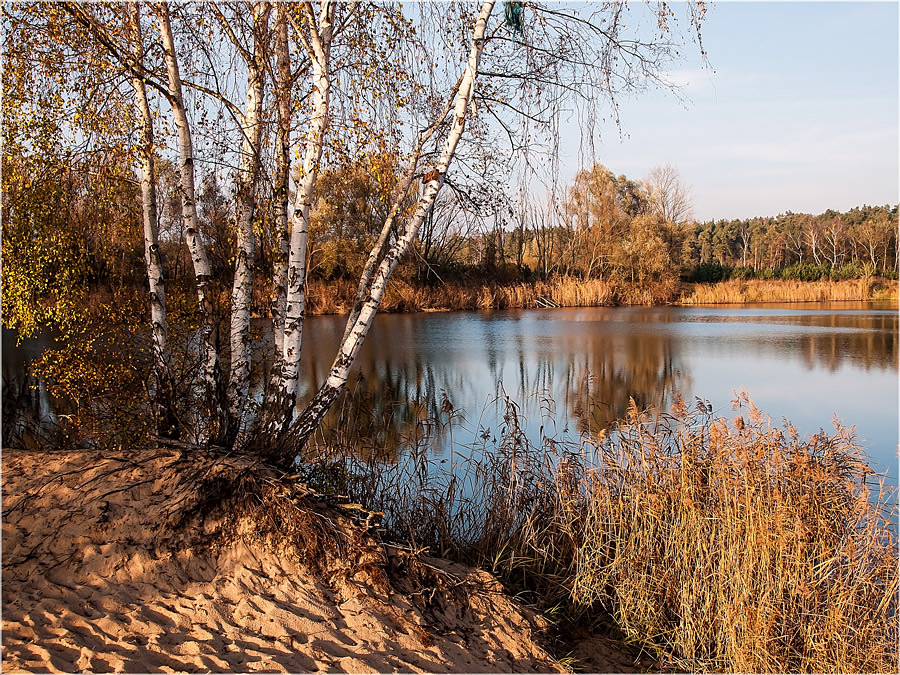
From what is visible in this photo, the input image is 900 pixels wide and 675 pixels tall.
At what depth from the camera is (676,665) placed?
3.99m

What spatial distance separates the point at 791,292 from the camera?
3141 cm

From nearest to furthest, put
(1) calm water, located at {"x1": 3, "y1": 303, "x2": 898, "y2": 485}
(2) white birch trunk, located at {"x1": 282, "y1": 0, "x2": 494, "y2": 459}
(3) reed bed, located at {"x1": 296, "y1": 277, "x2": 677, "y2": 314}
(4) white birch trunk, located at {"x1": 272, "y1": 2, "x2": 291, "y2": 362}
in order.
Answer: (4) white birch trunk, located at {"x1": 272, "y1": 2, "x2": 291, "y2": 362}
(2) white birch trunk, located at {"x1": 282, "y1": 0, "x2": 494, "y2": 459}
(1) calm water, located at {"x1": 3, "y1": 303, "x2": 898, "y2": 485}
(3) reed bed, located at {"x1": 296, "y1": 277, "x2": 677, "y2": 314}

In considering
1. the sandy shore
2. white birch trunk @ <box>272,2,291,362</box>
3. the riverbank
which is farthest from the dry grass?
the sandy shore

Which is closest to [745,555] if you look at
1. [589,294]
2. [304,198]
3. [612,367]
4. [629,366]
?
[304,198]

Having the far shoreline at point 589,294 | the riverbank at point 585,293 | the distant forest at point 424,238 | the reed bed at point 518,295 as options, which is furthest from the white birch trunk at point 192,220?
the reed bed at point 518,295

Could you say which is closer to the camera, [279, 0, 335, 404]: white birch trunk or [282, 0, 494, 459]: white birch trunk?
[279, 0, 335, 404]: white birch trunk

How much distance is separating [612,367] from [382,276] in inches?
386

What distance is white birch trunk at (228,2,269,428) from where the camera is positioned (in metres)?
4.39

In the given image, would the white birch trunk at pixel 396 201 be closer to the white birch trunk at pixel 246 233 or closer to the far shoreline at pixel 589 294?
the white birch trunk at pixel 246 233

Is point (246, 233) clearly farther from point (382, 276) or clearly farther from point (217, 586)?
point (217, 586)

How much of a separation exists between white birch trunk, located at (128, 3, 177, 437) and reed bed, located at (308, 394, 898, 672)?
1301mm

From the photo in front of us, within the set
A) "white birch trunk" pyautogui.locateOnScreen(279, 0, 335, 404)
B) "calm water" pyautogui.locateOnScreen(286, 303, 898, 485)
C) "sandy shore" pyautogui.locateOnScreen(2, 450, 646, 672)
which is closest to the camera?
"sandy shore" pyautogui.locateOnScreen(2, 450, 646, 672)

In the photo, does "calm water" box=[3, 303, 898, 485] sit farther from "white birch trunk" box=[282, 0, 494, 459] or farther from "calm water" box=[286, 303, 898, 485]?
"white birch trunk" box=[282, 0, 494, 459]

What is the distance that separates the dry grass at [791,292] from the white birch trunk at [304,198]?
29.6 metres
